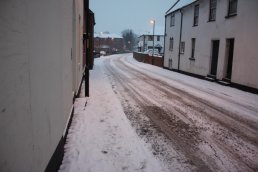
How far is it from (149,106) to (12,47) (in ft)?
24.3

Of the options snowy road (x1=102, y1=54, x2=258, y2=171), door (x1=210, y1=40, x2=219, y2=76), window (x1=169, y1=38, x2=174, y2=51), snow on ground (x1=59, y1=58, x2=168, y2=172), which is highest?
window (x1=169, y1=38, x2=174, y2=51)

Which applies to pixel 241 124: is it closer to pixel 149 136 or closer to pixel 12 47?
pixel 149 136

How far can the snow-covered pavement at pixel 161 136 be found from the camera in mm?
4641

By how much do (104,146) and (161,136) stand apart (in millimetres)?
1416

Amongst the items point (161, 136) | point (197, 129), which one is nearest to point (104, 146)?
point (161, 136)

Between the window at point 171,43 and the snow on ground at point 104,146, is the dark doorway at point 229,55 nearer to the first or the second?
the snow on ground at point 104,146

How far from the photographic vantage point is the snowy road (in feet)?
16.0

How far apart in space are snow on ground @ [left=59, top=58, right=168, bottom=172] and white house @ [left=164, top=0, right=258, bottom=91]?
29.1ft

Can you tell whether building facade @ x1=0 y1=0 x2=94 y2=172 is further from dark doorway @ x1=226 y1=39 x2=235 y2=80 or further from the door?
the door

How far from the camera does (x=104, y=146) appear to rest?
5.31 metres

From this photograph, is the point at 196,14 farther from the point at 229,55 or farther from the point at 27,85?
the point at 27,85

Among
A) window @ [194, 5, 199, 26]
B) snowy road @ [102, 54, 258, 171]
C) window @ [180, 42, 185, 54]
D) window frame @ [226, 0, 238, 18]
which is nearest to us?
snowy road @ [102, 54, 258, 171]

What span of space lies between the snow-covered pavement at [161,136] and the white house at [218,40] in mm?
4715

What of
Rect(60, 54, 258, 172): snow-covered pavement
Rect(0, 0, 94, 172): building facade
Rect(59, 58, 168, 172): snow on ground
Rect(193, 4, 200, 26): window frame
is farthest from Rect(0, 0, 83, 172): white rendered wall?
Rect(193, 4, 200, 26): window frame
